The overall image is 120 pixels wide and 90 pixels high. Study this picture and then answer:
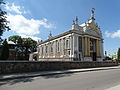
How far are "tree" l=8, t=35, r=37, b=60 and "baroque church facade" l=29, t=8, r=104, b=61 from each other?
92.7 ft

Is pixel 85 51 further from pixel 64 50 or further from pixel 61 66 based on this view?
pixel 61 66

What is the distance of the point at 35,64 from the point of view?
1498 centimetres

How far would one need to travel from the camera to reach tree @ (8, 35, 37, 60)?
2493 inches

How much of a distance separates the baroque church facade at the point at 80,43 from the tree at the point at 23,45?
28.2m

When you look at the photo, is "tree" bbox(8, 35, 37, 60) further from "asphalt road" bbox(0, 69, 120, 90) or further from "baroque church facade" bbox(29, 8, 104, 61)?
"asphalt road" bbox(0, 69, 120, 90)

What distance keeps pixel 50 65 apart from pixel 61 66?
215cm

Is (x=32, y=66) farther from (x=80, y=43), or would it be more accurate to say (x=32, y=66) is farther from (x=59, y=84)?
(x=80, y=43)

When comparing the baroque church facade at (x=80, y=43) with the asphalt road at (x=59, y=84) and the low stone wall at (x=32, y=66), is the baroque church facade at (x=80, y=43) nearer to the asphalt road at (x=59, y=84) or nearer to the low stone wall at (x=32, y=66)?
the low stone wall at (x=32, y=66)

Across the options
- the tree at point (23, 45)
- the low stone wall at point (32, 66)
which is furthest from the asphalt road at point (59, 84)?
the tree at point (23, 45)

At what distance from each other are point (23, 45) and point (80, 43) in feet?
137

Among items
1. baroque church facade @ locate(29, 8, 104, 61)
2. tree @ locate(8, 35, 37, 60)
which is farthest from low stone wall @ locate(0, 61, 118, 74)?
tree @ locate(8, 35, 37, 60)

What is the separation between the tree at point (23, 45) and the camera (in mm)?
63316

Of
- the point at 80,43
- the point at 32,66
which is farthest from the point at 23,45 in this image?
the point at 32,66

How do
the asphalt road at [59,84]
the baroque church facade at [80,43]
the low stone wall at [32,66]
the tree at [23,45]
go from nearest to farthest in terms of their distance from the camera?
1. the asphalt road at [59,84]
2. the low stone wall at [32,66]
3. the baroque church facade at [80,43]
4. the tree at [23,45]
